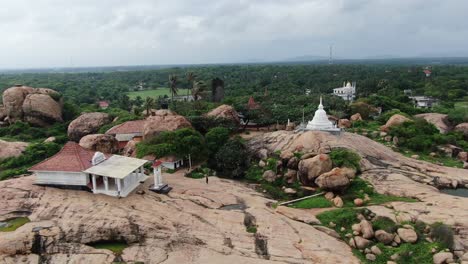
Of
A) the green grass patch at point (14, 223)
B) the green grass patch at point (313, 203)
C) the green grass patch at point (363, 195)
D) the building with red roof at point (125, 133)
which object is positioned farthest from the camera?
the building with red roof at point (125, 133)

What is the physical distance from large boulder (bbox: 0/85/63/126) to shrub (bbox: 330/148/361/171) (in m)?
40.7

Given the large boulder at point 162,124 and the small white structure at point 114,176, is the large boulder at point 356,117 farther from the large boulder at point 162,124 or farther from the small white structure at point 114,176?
the small white structure at point 114,176

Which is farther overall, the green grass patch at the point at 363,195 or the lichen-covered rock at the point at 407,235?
the green grass patch at the point at 363,195

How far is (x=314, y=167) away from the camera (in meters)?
27.7

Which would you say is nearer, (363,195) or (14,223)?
(14,223)

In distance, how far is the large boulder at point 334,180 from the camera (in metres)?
26.0

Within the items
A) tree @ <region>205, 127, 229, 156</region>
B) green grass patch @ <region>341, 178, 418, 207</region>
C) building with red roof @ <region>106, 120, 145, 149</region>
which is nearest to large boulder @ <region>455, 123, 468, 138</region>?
green grass patch @ <region>341, 178, 418, 207</region>

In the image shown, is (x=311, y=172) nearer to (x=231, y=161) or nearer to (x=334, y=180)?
(x=334, y=180)

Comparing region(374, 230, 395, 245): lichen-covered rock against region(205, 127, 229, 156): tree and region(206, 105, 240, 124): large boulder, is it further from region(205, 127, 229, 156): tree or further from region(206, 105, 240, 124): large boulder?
region(206, 105, 240, 124): large boulder

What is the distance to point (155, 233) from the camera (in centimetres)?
1925

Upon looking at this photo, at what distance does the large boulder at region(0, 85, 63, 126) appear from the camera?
161ft

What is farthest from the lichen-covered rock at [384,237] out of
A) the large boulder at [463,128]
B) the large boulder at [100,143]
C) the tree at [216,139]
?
the large boulder at [463,128]

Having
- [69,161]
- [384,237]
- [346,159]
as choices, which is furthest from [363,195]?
[69,161]

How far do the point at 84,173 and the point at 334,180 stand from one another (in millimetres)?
17374
